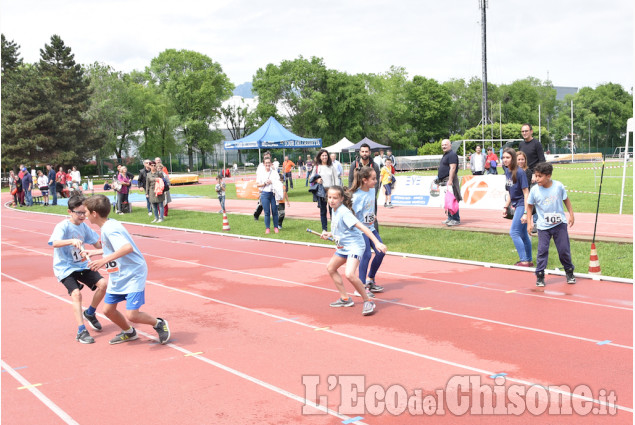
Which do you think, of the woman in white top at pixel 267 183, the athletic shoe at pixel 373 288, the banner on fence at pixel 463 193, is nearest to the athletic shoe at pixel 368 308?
the athletic shoe at pixel 373 288

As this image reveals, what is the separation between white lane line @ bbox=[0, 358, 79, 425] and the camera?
495cm

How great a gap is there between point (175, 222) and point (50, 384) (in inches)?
590

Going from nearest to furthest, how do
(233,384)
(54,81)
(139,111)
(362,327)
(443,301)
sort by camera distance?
1. (233,384)
2. (362,327)
3. (443,301)
4. (54,81)
5. (139,111)

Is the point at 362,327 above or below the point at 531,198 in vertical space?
below

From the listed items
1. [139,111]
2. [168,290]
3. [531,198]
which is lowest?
[168,290]

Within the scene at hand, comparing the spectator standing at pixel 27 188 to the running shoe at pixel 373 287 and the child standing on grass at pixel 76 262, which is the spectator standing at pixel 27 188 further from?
the running shoe at pixel 373 287

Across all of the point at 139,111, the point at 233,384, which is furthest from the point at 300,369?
the point at 139,111

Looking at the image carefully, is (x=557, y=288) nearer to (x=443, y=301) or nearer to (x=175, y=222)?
(x=443, y=301)

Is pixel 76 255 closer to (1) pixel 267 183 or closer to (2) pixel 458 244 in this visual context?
(2) pixel 458 244

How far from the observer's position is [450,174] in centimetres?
1455

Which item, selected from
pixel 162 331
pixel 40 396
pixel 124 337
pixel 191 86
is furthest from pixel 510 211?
pixel 191 86

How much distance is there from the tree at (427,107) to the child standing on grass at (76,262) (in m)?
89.1

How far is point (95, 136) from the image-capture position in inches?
2501

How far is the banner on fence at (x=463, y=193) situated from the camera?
18.6m
